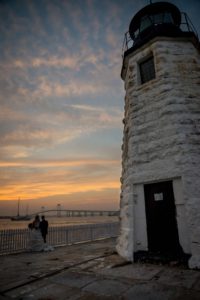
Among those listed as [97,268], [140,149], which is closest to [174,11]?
[140,149]

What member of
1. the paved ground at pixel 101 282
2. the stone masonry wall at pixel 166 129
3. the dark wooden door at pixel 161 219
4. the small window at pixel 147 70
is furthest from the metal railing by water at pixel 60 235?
the small window at pixel 147 70

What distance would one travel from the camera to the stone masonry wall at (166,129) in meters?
6.71

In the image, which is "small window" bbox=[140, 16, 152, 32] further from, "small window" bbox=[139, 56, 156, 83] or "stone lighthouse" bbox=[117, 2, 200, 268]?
"small window" bbox=[139, 56, 156, 83]

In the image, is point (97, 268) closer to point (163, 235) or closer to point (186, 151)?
point (163, 235)

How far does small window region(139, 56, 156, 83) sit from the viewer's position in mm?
9094

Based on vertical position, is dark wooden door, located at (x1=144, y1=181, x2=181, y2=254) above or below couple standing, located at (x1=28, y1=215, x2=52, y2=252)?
above

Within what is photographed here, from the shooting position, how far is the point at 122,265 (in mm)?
6426

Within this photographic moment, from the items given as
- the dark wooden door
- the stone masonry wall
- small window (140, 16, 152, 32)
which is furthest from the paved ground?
small window (140, 16, 152, 32)

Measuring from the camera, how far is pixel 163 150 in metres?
7.38

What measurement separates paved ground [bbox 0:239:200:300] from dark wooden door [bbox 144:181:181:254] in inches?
29.0

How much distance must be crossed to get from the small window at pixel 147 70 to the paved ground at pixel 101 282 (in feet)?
24.2

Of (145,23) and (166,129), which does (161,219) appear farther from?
(145,23)

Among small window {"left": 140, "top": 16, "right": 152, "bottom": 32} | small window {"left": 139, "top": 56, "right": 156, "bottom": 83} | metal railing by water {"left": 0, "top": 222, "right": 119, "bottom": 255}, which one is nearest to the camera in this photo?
small window {"left": 139, "top": 56, "right": 156, "bottom": 83}

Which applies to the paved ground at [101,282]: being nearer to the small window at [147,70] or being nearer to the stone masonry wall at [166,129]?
the stone masonry wall at [166,129]
